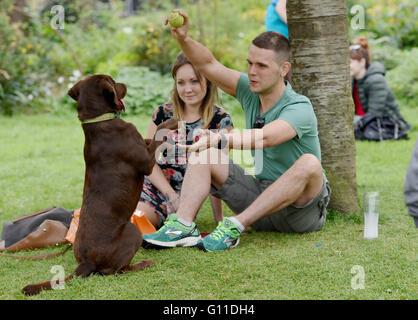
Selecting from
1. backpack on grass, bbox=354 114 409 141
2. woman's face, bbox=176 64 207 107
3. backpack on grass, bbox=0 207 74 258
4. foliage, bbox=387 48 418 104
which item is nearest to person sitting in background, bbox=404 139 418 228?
woman's face, bbox=176 64 207 107

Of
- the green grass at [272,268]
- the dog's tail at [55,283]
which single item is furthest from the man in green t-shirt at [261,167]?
the dog's tail at [55,283]

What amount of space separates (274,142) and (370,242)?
1026 mm

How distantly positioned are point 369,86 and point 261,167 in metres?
4.72

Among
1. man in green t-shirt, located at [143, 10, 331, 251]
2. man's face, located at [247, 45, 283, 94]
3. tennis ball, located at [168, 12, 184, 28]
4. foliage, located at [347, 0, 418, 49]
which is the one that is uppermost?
foliage, located at [347, 0, 418, 49]

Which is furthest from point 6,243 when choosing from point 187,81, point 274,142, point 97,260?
point 274,142

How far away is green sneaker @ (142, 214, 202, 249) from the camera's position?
3943 millimetres

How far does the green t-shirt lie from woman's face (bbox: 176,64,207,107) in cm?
37

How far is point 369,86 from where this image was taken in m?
8.34

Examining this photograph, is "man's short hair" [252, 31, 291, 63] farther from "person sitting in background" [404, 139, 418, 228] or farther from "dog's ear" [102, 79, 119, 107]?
"person sitting in background" [404, 139, 418, 228]

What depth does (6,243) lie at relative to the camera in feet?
14.0

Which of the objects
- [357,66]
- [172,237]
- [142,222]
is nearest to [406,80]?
[357,66]

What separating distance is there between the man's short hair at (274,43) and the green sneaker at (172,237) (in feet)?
4.65

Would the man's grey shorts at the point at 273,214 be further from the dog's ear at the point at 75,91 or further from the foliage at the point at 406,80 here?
the foliage at the point at 406,80

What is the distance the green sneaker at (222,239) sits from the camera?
153 inches
